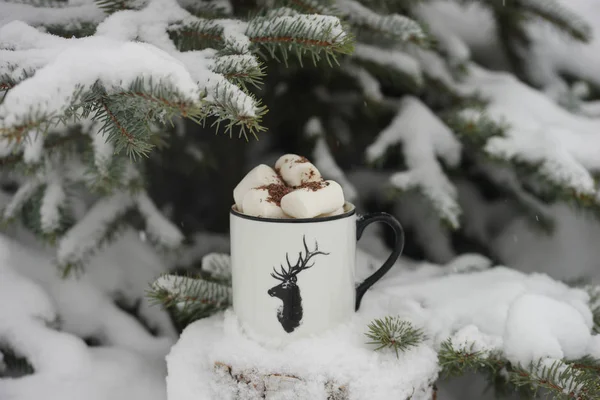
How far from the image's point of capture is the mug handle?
27.6 inches

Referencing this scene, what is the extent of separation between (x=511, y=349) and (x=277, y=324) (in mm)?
301

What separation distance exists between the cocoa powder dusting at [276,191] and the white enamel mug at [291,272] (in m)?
0.03

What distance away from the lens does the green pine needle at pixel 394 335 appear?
0.62 meters

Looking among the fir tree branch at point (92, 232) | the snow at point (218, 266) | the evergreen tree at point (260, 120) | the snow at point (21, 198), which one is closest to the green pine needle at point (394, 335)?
the evergreen tree at point (260, 120)

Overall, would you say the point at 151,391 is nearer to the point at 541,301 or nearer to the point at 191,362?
the point at 191,362

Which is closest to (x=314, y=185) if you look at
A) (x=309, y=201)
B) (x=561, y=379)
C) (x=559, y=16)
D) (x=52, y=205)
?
(x=309, y=201)

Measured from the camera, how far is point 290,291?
63 centimetres

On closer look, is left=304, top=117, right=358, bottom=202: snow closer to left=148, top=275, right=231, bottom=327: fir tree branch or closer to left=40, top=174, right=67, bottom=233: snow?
left=148, top=275, right=231, bottom=327: fir tree branch

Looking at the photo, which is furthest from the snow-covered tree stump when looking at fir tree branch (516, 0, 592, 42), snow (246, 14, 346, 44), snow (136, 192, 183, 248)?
fir tree branch (516, 0, 592, 42)

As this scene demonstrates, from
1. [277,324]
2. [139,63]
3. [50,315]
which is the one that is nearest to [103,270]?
[50,315]

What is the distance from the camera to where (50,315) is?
798mm

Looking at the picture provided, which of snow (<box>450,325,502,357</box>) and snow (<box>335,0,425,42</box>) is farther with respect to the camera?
snow (<box>335,0,425,42</box>)

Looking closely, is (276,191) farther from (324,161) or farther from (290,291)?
(324,161)

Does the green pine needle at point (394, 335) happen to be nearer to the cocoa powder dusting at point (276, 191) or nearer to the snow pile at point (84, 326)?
the cocoa powder dusting at point (276, 191)
